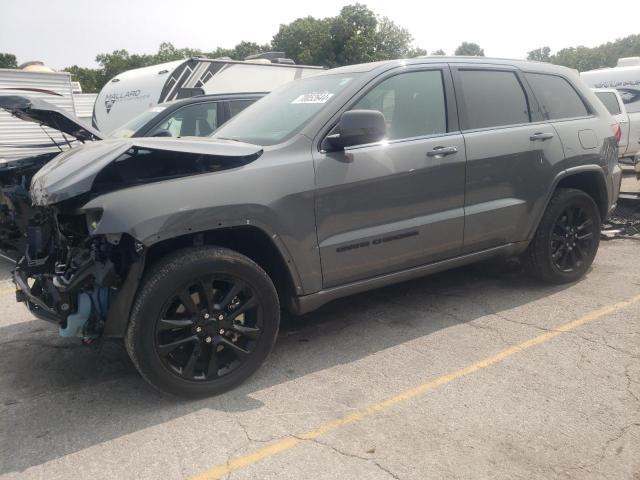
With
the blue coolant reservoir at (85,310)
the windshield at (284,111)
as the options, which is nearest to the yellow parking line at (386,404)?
the blue coolant reservoir at (85,310)

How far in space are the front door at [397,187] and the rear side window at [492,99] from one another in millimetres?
186

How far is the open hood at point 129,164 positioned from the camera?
9.23ft

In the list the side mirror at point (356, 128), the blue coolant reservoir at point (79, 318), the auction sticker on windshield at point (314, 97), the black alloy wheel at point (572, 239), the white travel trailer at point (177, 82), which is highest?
the white travel trailer at point (177, 82)

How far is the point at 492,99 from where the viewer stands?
4.38 meters

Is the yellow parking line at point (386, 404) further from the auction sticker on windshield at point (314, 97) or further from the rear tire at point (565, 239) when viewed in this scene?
the auction sticker on windshield at point (314, 97)

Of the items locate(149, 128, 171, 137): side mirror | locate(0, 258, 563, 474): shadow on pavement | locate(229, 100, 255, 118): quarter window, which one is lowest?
locate(0, 258, 563, 474): shadow on pavement

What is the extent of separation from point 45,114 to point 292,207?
5.99 ft

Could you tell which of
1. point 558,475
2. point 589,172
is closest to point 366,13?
point 589,172

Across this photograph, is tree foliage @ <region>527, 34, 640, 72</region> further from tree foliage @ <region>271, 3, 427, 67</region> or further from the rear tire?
the rear tire

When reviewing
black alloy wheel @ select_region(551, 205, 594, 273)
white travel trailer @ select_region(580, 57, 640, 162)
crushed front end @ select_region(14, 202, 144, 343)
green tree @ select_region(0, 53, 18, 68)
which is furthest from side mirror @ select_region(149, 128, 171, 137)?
green tree @ select_region(0, 53, 18, 68)

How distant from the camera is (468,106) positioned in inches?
166

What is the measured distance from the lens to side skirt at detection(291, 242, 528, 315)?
3539 millimetres

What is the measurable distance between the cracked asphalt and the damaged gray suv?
358 mm

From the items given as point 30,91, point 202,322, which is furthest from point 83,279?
point 30,91
